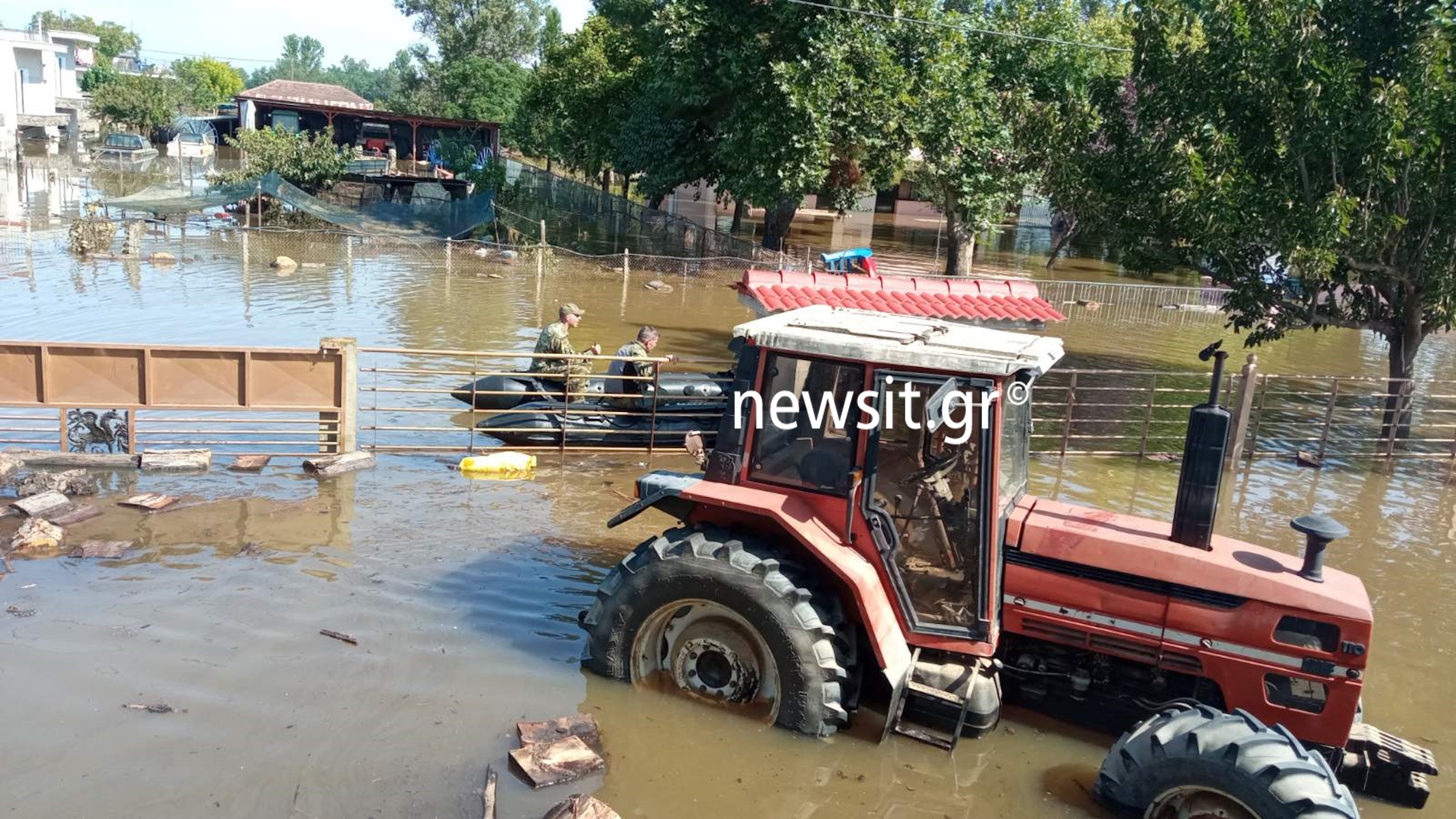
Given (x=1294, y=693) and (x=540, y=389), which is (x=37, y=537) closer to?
(x=540, y=389)

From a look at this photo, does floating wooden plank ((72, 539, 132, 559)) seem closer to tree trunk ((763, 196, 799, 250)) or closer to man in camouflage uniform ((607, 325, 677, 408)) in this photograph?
man in camouflage uniform ((607, 325, 677, 408))

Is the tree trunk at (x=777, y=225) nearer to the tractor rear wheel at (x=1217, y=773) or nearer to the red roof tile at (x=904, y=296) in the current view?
the red roof tile at (x=904, y=296)

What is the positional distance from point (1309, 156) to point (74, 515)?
14.9 metres

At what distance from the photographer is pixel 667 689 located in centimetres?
605

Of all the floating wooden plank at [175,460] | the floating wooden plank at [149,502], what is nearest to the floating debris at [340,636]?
the floating wooden plank at [149,502]

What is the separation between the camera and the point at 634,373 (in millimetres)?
11805

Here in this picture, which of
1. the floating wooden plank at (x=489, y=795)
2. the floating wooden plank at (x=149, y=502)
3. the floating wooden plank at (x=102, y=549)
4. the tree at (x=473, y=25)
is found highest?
the tree at (x=473, y=25)

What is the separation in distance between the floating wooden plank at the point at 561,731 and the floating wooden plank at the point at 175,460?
5.84 meters

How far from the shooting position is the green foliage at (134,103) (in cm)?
5790

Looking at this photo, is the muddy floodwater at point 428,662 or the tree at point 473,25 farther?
the tree at point 473,25

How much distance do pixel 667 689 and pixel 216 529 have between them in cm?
451

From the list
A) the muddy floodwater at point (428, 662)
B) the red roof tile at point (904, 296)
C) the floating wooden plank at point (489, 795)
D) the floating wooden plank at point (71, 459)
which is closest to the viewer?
the floating wooden plank at point (489, 795)

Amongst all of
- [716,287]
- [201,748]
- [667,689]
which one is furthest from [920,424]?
[716,287]

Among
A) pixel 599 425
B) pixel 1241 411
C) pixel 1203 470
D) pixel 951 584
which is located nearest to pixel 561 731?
pixel 951 584
